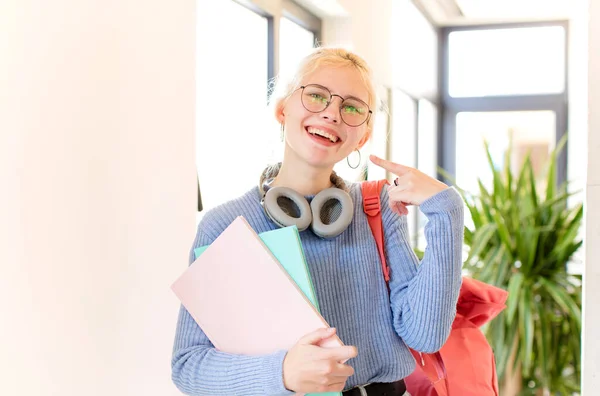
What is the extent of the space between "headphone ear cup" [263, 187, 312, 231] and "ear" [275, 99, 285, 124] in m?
0.20

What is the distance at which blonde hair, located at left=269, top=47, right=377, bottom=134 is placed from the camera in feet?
4.49

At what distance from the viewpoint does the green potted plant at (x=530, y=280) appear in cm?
390

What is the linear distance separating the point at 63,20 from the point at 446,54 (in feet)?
19.4

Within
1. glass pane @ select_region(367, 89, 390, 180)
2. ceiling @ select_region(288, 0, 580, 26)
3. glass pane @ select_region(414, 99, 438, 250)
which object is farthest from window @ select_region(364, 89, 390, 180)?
glass pane @ select_region(414, 99, 438, 250)

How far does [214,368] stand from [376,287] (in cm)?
34

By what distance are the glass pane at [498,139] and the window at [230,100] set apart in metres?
3.94

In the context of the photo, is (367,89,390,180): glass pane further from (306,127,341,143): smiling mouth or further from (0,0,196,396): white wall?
(306,127,341,143): smiling mouth

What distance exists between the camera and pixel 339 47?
4.66ft

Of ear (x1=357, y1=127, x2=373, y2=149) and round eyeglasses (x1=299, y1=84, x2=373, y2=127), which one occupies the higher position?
round eyeglasses (x1=299, y1=84, x2=373, y2=127)

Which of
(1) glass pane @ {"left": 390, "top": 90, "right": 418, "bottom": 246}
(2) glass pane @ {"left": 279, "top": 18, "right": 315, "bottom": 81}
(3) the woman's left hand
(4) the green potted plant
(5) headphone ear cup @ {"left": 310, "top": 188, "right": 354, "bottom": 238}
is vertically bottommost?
(4) the green potted plant

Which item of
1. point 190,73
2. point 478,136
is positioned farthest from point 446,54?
point 190,73

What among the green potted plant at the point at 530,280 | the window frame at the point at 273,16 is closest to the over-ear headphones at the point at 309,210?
the window frame at the point at 273,16

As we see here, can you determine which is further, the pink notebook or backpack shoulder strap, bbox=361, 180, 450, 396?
backpack shoulder strap, bbox=361, 180, 450, 396

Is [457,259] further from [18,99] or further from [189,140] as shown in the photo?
[189,140]
